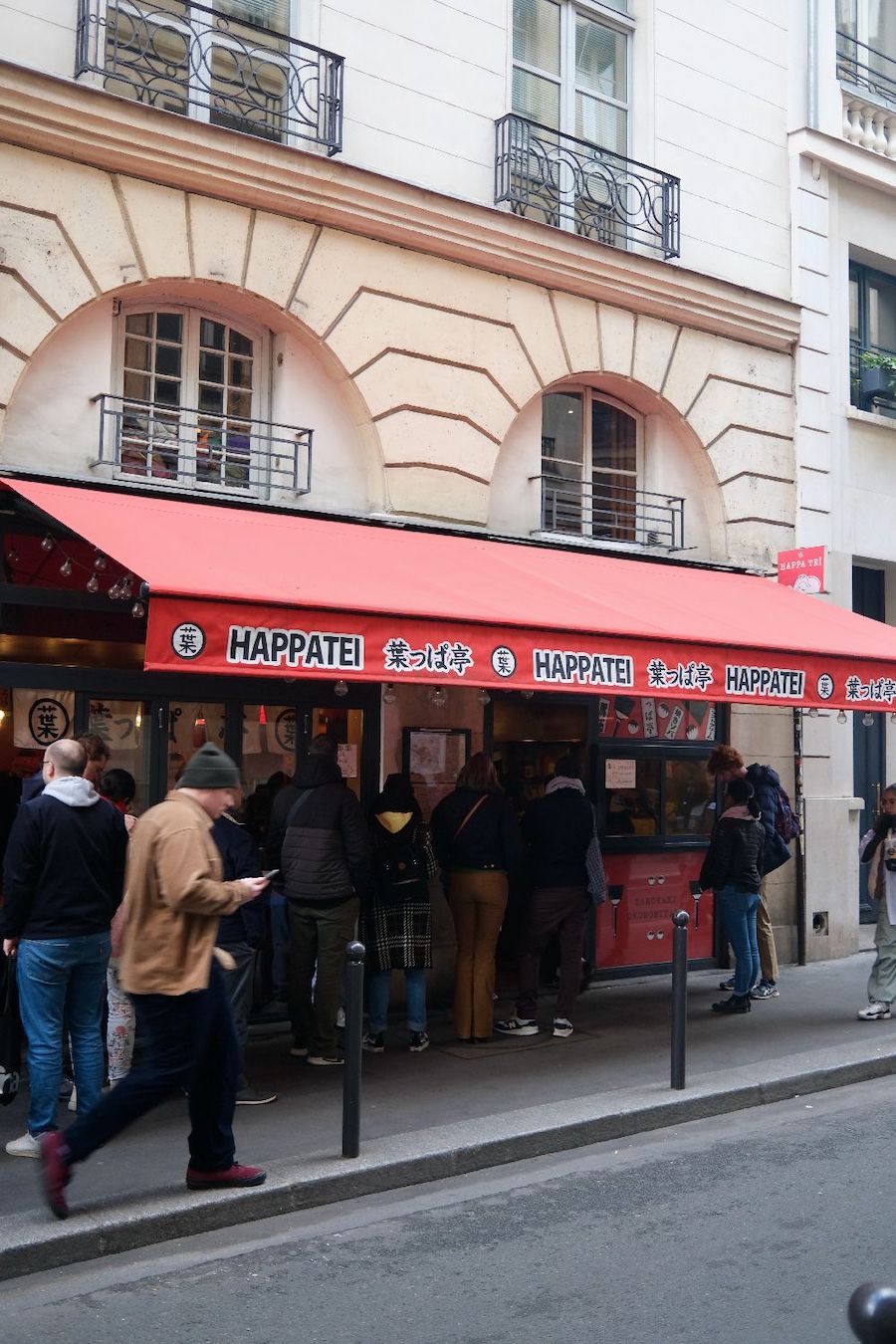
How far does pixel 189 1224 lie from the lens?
216 inches

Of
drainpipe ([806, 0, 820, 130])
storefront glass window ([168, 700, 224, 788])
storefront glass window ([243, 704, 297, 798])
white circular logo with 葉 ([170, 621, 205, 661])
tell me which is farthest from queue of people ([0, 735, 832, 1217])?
drainpipe ([806, 0, 820, 130])

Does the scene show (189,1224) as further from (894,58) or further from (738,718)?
(894,58)

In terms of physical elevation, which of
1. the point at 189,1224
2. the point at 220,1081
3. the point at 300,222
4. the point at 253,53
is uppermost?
the point at 253,53

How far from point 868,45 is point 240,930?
11.6 m

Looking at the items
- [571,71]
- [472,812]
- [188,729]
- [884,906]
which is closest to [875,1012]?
[884,906]

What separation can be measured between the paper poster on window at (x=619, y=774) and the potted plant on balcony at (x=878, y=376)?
5.07 meters

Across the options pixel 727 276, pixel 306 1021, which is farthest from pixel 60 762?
pixel 727 276

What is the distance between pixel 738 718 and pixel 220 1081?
7.55 meters

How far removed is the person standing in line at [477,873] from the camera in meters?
8.70

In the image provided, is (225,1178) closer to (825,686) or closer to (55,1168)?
(55,1168)

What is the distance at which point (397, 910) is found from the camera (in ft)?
28.2

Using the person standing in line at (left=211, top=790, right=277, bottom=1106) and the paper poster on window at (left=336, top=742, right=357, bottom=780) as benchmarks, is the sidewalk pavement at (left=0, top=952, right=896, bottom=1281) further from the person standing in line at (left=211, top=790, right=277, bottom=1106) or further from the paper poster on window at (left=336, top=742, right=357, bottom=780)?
the paper poster on window at (left=336, top=742, right=357, bottom=780)

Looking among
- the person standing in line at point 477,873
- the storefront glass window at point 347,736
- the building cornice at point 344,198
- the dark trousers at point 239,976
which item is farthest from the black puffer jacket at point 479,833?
the building cornice at point 344,198

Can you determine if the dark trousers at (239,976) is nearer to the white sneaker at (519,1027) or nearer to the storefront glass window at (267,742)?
the storefront glass window at (267,742)
